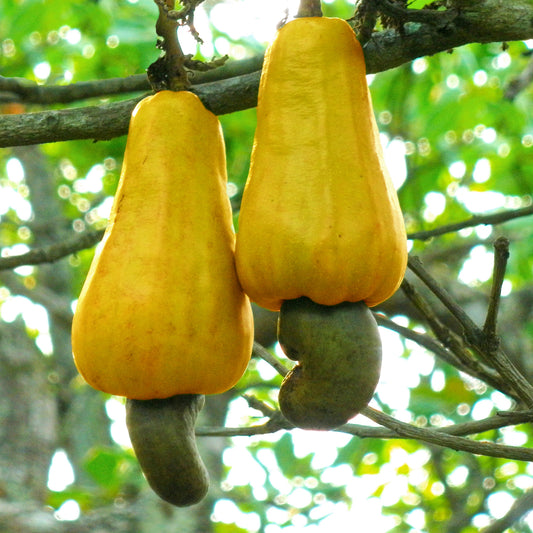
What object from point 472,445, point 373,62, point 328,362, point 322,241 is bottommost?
point 472,445

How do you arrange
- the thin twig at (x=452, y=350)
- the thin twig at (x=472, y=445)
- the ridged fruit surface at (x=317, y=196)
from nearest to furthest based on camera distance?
the ridged fruit surface at (x=317, y=196)
the thin twig at (x=472, y=445)
the thin twig at (x=452, y=350)

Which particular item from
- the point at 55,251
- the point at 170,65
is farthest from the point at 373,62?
the point at 55,251

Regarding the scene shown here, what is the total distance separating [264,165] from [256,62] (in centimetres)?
82

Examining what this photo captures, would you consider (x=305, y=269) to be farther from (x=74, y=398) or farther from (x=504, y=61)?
(x=74, y=398)

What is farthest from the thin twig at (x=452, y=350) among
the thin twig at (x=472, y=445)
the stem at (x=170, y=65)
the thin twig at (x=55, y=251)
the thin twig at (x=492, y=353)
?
the thin twig at (x=55, y=251)

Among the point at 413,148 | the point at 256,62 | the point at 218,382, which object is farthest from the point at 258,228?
the point at 413,148

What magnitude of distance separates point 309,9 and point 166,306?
0.54 meters

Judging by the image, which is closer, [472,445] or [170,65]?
[472,445]

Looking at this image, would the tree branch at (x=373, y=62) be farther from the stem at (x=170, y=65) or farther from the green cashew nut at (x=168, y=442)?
the green cashew nut at (x=168, y=442)

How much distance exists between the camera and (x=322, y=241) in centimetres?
116

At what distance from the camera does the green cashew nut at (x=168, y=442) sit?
49.5 inches

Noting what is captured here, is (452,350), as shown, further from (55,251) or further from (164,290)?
(55,251)

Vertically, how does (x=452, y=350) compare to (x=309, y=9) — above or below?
below

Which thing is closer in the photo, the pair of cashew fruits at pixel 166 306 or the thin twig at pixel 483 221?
the pair of cashew fruits at pixel 166 306
